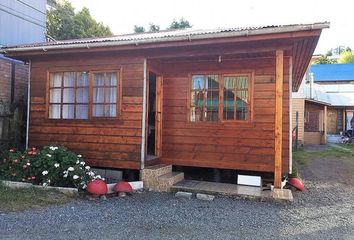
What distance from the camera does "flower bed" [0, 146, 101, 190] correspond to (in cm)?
685

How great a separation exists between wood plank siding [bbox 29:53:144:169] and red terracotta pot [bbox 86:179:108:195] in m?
1.20

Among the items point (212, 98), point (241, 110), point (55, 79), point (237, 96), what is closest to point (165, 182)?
point (212, 98)

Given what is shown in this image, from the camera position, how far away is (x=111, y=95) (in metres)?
8.04

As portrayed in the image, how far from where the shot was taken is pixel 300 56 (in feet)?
26.6

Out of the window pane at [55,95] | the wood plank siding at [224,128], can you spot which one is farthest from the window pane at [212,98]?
the window pane at [55,95]

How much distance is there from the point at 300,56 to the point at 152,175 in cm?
432

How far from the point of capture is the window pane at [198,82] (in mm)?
8109

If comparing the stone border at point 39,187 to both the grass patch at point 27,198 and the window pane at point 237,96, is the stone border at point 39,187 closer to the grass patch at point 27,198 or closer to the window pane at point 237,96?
the grass patch at point 27,198

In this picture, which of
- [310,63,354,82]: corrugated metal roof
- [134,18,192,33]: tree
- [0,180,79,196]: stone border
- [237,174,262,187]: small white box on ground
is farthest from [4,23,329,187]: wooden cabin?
[310,63,354,82]: corrugated metal roof

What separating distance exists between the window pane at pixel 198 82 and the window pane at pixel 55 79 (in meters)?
3.25

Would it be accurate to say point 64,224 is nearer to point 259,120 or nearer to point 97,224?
point 97,224

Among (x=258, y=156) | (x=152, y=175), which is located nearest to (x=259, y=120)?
(x=258, y=156)

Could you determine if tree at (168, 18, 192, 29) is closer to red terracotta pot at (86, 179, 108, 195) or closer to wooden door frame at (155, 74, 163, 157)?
wooden door frame at (155, 74, 163, 157)

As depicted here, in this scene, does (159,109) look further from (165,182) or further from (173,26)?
(173,26)
